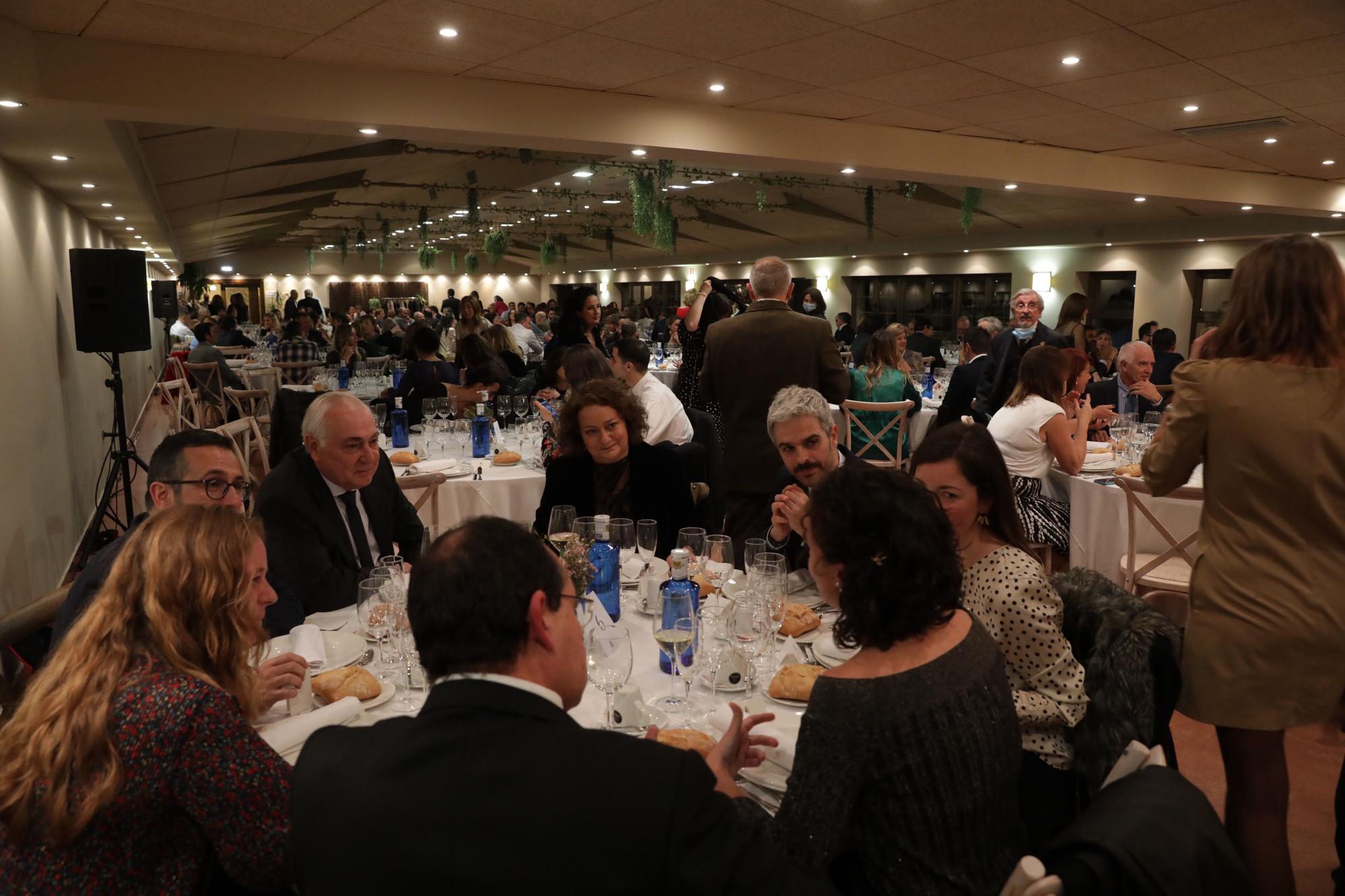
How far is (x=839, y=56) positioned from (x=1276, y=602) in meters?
3.73

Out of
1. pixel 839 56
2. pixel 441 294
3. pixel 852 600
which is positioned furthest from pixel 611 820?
pixel 441 294

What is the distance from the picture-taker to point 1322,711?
7.01 feet

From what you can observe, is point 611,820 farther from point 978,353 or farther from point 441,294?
point 441,294

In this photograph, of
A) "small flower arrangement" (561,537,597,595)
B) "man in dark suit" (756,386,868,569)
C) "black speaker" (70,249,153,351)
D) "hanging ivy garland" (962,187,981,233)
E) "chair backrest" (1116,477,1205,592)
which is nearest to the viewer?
"small flower arrangement" (561,537,597,595)

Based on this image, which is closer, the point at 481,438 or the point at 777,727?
the point at 777,727

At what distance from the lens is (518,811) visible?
97 centimetres

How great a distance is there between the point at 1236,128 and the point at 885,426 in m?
3.50

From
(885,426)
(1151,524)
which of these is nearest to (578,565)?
(1151,524)

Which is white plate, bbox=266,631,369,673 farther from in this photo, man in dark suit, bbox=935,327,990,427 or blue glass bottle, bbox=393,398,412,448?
man in dark suit, bbox=935,327,990,427

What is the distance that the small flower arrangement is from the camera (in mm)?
2281

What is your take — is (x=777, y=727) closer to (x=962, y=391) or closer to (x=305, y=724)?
(x=305, y=724)

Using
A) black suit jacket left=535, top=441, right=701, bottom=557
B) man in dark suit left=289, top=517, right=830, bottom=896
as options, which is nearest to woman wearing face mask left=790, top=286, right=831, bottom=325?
black suit jacket left=535, top=441, right=701, bottom=557

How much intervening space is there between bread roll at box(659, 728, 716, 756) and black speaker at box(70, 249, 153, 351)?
6.01 metres

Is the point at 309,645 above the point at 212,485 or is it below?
below
